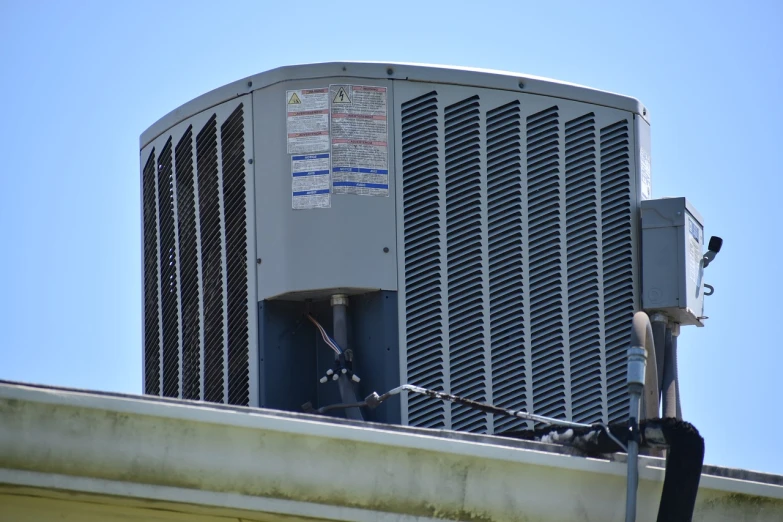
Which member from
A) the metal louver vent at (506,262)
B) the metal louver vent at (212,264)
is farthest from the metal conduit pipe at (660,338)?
the metal louver vent at (212,264)

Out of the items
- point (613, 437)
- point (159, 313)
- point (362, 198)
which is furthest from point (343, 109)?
point (613, 437)

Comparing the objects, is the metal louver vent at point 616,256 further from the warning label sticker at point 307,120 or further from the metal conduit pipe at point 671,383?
the warning label sticker at point 307,120

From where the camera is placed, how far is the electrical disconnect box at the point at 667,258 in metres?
6.04

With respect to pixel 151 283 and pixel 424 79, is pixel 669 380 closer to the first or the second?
pixel 424 79

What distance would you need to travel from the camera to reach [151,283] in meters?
6.64

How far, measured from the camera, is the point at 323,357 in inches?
231

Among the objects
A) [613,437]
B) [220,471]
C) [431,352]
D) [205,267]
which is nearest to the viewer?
[220,471]

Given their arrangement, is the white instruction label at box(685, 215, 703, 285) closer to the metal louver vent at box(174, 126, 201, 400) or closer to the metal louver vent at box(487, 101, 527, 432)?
the metal louver vent at box(487, 101, 527, 432)

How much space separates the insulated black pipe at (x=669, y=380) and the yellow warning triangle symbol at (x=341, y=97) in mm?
1838

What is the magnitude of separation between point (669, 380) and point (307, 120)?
203 cm

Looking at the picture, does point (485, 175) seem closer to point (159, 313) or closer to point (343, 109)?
point (343, 109)

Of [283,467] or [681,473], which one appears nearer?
[283,467]

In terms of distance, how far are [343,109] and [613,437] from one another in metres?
2.29

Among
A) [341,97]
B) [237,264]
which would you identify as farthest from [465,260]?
[237,264]
